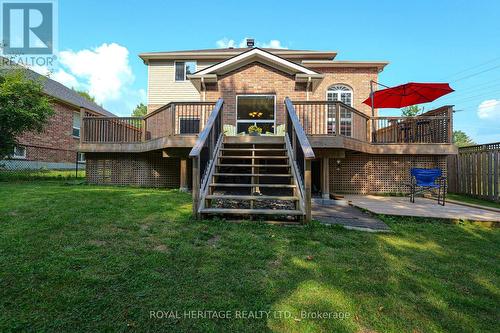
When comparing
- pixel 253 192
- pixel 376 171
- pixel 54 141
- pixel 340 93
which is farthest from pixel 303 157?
pixel 54 141

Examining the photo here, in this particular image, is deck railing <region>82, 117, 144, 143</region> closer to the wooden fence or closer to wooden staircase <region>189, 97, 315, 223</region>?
wooden staircase <region>189, 97, 315, 223</region>

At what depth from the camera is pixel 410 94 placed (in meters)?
9.18

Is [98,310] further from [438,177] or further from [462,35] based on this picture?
[462,35]

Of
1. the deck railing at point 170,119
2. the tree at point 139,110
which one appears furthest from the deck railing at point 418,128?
the tree at point 139,110

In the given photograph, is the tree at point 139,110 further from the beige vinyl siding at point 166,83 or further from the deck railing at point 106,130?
the deck railing at point 106,130

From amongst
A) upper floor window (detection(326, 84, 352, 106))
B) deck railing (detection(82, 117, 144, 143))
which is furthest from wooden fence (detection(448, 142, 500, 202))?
deck railing (detection(82, 117, 144, 143))

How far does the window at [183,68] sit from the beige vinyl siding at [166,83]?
0.22m

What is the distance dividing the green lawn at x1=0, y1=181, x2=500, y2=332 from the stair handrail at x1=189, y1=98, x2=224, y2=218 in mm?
506

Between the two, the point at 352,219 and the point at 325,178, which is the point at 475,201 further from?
the point at 352,219

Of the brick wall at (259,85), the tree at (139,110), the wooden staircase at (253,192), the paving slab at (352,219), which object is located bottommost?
the paving slab at (352,219)

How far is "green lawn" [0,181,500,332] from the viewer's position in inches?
71.0

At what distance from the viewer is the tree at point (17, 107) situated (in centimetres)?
960

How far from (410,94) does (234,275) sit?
9.42m

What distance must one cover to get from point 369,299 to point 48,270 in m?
2.72
